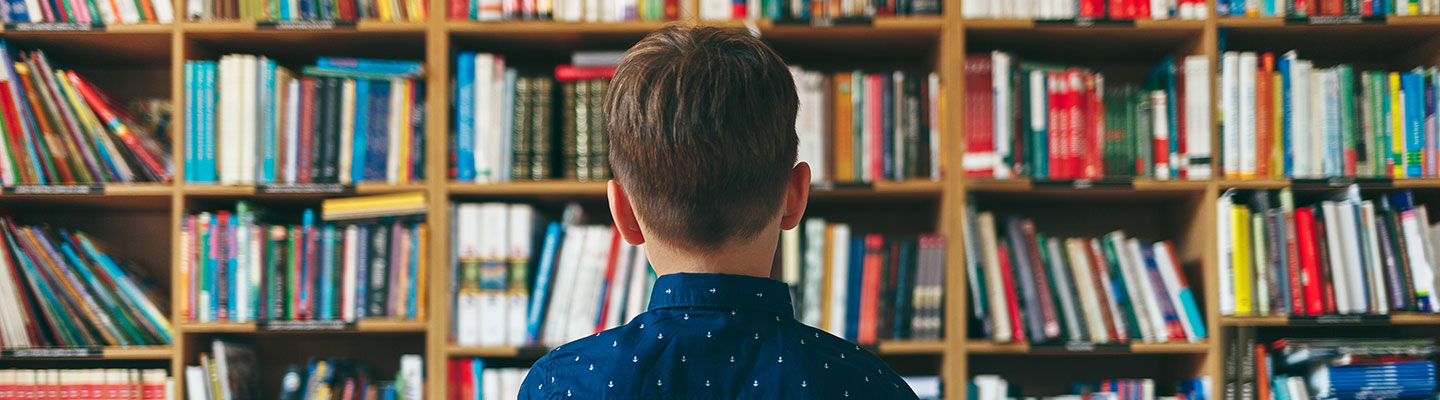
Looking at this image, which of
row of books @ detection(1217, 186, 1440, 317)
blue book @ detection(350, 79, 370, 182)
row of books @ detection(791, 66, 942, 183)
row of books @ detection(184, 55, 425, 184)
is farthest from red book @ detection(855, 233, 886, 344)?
blue book @ detection(350, 79, 370, 182)

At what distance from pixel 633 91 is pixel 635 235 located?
122 millimetres

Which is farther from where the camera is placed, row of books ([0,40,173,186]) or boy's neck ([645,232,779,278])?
row of books ([0,40,173,186])

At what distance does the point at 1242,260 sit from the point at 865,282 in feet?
2.50

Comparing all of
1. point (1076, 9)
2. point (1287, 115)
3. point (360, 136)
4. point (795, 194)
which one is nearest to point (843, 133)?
point (1076, 9)

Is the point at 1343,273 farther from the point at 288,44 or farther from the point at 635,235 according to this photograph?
the point at 288,44

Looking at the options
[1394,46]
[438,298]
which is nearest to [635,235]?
[438,298]

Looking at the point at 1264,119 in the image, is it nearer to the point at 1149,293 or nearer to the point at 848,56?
the point at 1149,293

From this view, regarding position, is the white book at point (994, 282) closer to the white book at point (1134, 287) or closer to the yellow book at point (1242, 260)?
the white book at point (1134, 287)

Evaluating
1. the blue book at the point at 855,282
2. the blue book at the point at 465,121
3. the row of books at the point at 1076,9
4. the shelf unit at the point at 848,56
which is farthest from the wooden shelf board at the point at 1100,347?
the blue book at the point at 465,121

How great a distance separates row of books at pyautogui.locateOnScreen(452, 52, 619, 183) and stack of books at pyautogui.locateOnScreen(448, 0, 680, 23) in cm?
10

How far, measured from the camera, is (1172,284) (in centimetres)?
228

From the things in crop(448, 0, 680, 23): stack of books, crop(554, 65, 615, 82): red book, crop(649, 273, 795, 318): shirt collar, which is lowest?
crop(649, 273, 795, 318): shirt collar

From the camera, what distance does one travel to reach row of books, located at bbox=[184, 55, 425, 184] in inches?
90.0

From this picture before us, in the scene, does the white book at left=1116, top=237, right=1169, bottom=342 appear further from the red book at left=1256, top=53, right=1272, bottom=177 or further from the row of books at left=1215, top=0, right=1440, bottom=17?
the row of books at left=1215, top=0, right=1440, bottom=17
